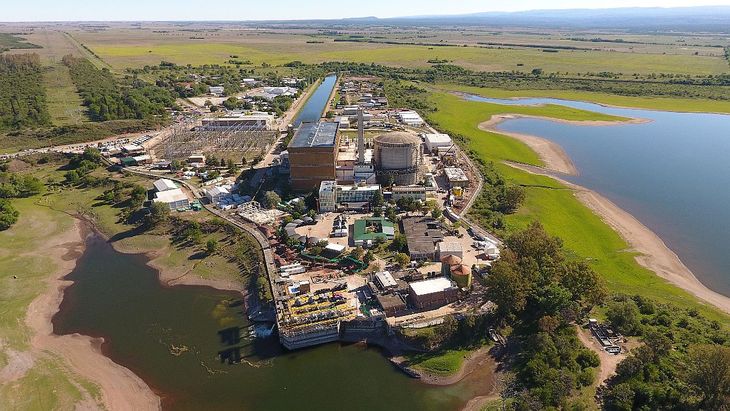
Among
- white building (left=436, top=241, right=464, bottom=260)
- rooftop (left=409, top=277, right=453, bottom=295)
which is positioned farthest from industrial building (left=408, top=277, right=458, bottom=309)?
white building (left=436, top=241, right=464, bottom=260)

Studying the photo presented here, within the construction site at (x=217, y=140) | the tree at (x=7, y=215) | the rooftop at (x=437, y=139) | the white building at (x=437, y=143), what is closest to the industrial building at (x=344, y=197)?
the white building at (x=437, y=143)

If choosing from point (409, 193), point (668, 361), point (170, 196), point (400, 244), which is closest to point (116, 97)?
point (170, 196)

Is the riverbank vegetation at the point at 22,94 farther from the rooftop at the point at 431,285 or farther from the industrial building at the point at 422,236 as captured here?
the rooftop at the point at 431,285

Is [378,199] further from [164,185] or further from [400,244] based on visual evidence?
[164,185]

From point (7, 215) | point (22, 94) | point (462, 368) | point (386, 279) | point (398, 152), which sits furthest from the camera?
point (22, 94)

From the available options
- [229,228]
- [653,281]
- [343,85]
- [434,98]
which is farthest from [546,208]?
Result: [343,85]
